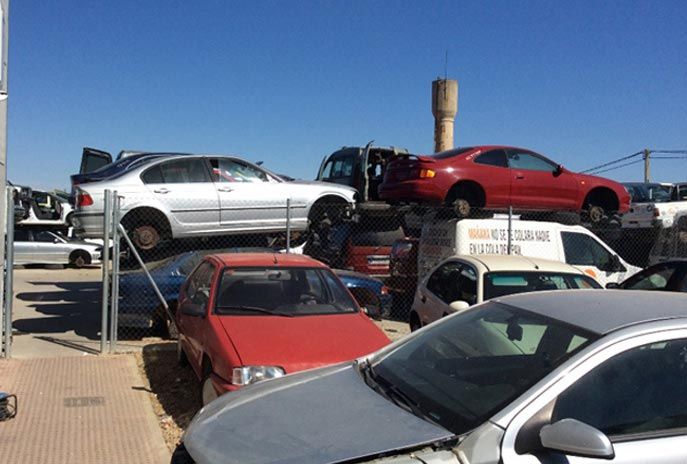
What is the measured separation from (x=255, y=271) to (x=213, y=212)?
3314 millimetres

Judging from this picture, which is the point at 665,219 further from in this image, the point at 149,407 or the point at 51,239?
the point at 51,239

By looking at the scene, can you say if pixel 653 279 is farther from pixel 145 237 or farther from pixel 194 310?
pixel 145 237

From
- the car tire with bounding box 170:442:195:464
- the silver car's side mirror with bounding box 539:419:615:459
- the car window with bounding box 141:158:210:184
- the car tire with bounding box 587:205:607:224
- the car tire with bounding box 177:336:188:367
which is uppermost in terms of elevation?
the car window with bounding box 141:158:210:184

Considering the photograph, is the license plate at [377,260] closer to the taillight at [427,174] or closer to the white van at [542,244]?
the white van at [542,244]

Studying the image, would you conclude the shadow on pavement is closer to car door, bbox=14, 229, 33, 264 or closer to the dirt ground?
the dirt ground

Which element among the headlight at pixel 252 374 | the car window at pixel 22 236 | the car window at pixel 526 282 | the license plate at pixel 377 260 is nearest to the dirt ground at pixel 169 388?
the headlight at pixel 252 374

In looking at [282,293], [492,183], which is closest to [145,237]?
[282,293]

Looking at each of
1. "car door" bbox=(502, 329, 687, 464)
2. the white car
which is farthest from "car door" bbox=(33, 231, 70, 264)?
"car door" bbox=(502, 329, 687, 464)

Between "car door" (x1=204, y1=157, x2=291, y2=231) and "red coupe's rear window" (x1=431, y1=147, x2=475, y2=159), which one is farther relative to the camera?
"red coupe's rear window" (x1=431, y1=147, x2=475, y2=159)

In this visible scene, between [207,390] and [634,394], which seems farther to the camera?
[207,390]

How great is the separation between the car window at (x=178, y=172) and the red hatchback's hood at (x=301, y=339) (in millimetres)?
4170

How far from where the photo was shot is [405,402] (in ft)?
9.57

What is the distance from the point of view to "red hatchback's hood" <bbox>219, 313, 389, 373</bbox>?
504cm

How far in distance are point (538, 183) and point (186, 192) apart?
608 centimetres
